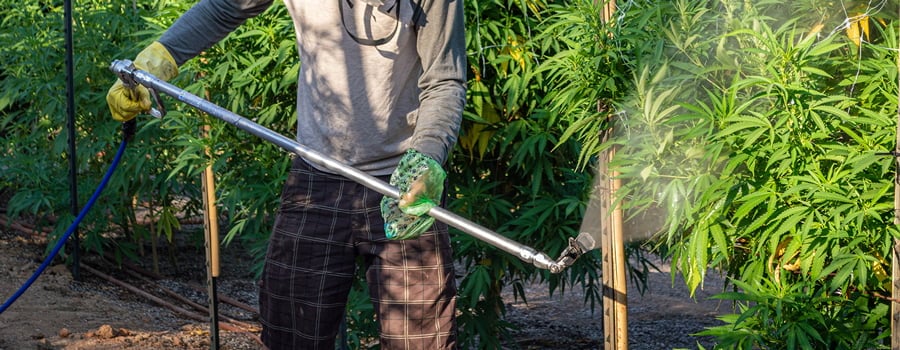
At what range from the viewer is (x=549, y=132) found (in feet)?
12.0

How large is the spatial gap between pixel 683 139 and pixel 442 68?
65 centimetres

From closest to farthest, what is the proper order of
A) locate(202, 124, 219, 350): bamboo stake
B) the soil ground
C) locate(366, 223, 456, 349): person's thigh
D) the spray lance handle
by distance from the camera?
locate(366, 223, 456, 349): person's thigh → the spray lance handle → locate(202, 124, 219, 350): bamboo stake → the soil ground

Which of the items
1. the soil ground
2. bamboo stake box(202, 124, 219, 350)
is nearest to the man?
bamboo stake box(202, 124, 219, 350)

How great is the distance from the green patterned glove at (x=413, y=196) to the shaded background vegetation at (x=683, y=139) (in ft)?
2.23

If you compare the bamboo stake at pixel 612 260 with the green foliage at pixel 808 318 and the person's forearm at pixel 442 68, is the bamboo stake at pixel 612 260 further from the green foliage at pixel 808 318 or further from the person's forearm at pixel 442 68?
the person's forearm at pixel 442 68

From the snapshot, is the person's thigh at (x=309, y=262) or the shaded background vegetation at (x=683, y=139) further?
the person's thigh at (x=309, y=262)

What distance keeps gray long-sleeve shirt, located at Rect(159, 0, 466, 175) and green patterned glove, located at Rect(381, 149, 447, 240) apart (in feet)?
0.42

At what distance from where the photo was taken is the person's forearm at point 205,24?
2.83 metres

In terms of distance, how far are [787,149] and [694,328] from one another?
3394 millimetres

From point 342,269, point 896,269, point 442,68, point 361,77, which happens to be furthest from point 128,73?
point 896,269

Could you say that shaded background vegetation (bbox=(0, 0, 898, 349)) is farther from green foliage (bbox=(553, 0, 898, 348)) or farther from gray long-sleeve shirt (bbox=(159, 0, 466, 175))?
gray long-sleeve shirt (bbox=(159, 0, 466, 175))

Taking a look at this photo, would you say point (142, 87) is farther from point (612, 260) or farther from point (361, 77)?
point (612, 260)

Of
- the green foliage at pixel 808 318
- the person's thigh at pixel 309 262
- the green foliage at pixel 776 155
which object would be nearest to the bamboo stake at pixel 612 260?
the green foliage at pixel 776 155

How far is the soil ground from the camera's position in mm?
4906
